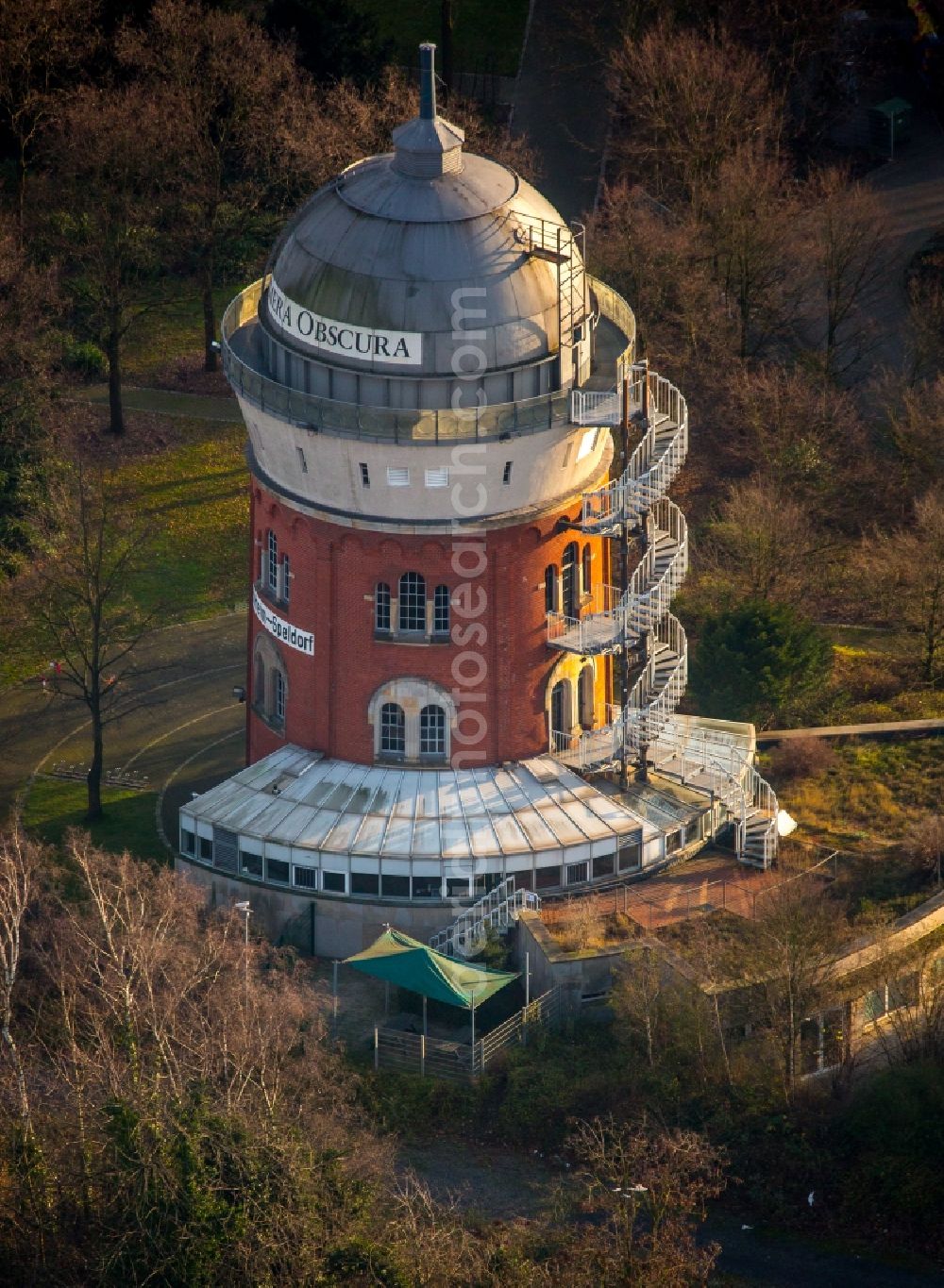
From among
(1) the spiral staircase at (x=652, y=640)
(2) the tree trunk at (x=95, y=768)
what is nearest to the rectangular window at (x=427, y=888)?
(1) the spiral staircase at (x=652, y=640)

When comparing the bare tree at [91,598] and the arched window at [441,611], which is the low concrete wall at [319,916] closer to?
the arched window at [441,611]

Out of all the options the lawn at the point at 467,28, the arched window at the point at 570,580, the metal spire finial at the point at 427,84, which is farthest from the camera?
the lawn at the point at 467,28

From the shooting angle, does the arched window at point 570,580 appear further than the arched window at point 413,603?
Yes

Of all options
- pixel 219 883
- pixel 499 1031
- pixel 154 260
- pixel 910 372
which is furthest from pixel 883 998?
pixel 154 260

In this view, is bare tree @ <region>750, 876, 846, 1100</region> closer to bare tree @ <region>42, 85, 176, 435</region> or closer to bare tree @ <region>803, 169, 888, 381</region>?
bare tree @ <region>803, 169, 888, 381</region>

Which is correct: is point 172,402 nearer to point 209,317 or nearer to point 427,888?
point 209,317

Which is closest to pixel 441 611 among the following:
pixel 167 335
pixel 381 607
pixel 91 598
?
pixel 381 607
